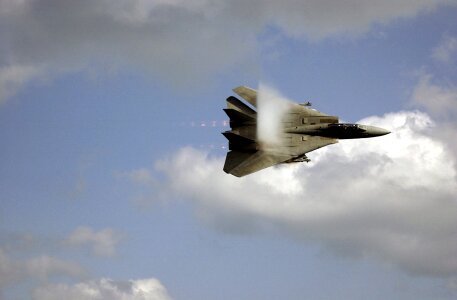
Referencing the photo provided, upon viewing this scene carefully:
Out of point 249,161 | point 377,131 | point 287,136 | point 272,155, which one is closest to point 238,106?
point 287,136

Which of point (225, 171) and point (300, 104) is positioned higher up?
point (300, 104)

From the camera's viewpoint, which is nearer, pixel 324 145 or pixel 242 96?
pixel 324 145

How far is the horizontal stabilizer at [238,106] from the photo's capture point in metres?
100

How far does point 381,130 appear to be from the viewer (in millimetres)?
99250

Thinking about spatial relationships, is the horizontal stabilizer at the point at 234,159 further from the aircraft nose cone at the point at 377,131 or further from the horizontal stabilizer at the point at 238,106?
the aircraft nose cone at the point at 377,131

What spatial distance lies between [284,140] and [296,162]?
3.78m

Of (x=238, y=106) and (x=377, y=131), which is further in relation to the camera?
(x=238, y=106)

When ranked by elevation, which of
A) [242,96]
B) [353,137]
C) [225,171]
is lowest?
[225,171]

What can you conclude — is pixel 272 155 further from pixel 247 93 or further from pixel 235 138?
pixel 247 93

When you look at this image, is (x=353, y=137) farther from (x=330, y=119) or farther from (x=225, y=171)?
(x=225, y=171)

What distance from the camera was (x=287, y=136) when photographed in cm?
9856

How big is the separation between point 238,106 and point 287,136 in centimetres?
933

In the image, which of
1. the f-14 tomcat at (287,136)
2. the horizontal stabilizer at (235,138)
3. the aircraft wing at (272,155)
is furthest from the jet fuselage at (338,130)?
the horizontal stabilizer at (235,138)

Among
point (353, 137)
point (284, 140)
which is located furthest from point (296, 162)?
point (353, 137)
